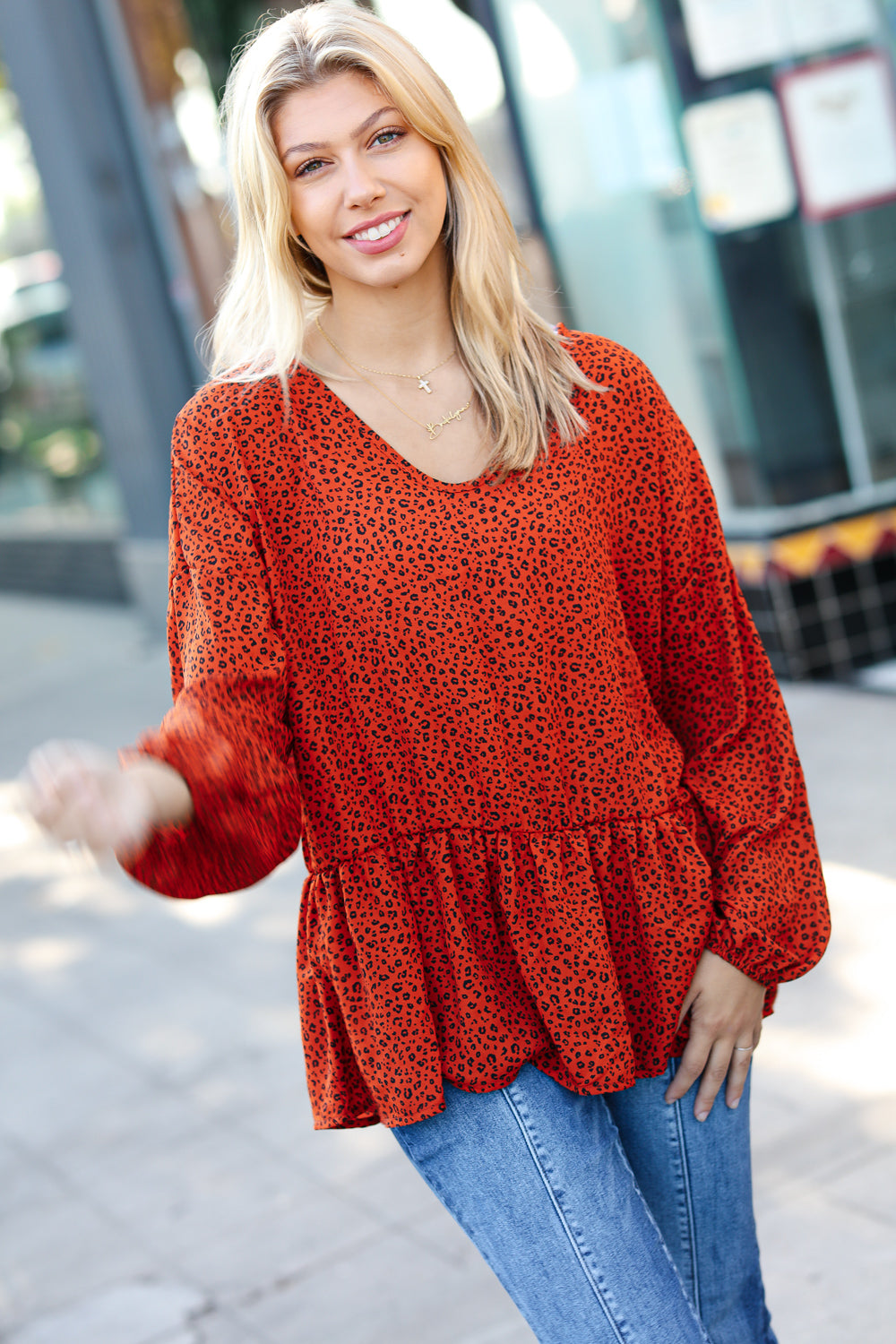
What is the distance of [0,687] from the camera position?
423 inches

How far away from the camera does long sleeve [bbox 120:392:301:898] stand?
1.62 metres

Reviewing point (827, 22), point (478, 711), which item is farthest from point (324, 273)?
point (827, 22)

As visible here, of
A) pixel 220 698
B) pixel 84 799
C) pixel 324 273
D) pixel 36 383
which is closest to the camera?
pixel 84 799

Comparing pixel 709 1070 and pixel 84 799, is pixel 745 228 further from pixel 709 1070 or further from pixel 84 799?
pixel 84 799

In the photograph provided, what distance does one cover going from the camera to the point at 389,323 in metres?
1.95

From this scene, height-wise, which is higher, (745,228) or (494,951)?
(745,228)

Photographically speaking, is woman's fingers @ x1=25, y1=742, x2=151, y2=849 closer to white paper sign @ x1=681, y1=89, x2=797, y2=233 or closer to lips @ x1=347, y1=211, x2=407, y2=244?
lips @ x1=347, y1=211, x2=407, y2=244

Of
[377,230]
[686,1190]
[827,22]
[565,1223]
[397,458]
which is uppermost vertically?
[827,22]

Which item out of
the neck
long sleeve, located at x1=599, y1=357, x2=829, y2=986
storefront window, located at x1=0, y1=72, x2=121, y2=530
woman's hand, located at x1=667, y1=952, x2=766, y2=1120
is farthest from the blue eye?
storefront window, located at x1=0, y1=72, x2=121, y2=530

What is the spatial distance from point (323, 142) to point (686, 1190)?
130 cm

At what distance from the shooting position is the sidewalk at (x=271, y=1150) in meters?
3.03

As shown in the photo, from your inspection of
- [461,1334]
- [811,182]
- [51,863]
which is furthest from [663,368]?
[461,1334]

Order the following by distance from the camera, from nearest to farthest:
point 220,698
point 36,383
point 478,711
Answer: point 220,698
point 478,711
point 36,383

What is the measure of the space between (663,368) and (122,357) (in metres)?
4.89
